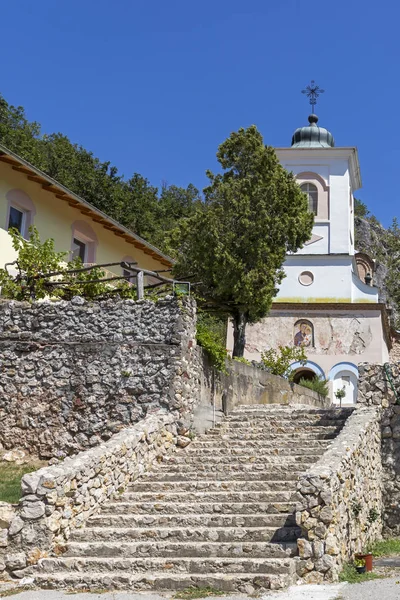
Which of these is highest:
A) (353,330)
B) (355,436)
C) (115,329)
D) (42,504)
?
(353,330)

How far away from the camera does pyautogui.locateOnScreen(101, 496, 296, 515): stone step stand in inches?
392

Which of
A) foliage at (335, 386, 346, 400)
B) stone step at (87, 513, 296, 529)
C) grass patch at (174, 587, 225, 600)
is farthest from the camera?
foliage at (335, 386, 346, 400)

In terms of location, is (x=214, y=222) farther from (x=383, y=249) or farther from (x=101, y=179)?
(x=383, y=249)

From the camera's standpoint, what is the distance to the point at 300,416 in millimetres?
14531

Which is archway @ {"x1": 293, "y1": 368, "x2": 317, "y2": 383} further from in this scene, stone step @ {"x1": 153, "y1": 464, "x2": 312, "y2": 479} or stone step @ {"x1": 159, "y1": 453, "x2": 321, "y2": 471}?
stone step @ {"x1": 153, "y1": 464, "x2": 312, "y2": 479}

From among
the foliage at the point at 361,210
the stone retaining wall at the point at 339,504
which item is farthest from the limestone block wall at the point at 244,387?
the foliage at the point at 361,210

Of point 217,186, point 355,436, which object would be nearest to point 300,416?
point 355,436

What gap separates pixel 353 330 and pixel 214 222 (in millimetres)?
15282

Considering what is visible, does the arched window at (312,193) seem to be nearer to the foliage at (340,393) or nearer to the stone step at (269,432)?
the foliage at (340,393)

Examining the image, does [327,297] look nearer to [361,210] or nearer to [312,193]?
[312,193]

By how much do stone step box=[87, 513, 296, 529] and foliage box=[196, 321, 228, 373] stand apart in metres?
5.49

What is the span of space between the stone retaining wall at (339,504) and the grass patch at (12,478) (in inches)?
172

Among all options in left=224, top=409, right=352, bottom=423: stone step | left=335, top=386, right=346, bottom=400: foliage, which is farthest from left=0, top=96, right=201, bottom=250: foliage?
left=224, top=409, right=352, bottom=423: stone step

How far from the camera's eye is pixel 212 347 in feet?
50.6
